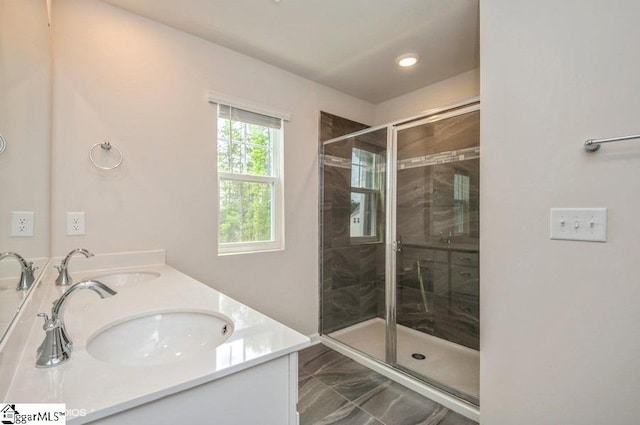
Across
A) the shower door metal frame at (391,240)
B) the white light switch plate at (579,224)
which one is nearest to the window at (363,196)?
the shower door metal frame at (391,240)

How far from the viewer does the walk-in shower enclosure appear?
2402 mm

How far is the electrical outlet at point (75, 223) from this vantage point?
5.25ft

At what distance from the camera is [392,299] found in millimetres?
2480

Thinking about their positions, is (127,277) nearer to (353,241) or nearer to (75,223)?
(75,223)

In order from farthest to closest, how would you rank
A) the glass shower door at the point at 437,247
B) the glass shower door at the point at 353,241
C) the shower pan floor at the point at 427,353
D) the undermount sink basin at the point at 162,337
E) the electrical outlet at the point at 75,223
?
the glass shower door at the point at 353,241 < the glass shower door at the point at 437,247 < the shower pan floor at the point at 427,353 < the electrical outlet at the point at 75,223 < the undermount sink basin at the point at 162,337

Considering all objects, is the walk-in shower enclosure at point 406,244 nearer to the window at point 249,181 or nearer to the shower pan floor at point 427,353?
the shower pan floor at point 427,353

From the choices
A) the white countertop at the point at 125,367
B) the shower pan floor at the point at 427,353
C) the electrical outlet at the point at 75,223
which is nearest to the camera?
the white countertop at the point at 125,367

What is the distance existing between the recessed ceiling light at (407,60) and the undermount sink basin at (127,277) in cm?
232

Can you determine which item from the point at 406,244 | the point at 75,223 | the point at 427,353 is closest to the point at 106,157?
the point at 75,223

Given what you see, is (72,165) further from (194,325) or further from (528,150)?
(528,150)

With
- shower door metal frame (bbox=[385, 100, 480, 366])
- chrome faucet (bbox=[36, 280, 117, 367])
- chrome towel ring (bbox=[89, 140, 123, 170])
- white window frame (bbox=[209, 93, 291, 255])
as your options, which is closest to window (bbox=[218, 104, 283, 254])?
white window frame (bbox=[209, 93, 291, 255])

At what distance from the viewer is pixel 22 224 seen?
3.84ft

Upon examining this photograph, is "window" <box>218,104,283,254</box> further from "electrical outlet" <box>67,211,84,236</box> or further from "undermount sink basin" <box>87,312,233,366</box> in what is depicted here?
"undermount sink basin" <box>87,312,233,366</box>

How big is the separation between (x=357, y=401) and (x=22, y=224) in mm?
1966
